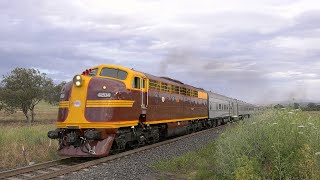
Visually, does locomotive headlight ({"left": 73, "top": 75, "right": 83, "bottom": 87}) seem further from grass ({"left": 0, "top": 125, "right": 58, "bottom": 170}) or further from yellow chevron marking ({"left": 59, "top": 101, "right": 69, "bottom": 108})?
grass ({"left": 0, "top": 125, "right": 58, "bottom": 170})

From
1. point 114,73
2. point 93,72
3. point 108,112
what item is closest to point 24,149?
point 108,112

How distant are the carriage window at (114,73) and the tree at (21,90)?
36.1 meters

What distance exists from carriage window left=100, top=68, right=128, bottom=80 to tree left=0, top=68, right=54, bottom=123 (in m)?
36.1

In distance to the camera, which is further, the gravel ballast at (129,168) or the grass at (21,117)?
the grass at (21,117)

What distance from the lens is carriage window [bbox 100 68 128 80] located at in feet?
48.1

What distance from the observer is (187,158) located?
40.6 feet

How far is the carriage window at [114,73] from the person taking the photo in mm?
14672

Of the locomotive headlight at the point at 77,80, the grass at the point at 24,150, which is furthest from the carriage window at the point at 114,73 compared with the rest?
the grass at the point at 24,150

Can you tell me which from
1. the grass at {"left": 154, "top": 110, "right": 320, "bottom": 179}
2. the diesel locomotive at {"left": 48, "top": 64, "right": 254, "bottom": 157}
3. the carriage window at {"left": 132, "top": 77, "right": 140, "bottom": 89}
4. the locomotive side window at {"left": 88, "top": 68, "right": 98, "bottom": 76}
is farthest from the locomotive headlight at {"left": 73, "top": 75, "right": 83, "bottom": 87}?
the grass at {"left": 154, "top": 110, "right": 320, "bottom": 179}

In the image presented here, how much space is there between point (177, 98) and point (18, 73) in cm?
3487

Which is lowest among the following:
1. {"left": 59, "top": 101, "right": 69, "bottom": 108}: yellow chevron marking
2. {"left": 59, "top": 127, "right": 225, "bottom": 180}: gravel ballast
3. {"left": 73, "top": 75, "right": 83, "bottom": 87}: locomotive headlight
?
{"left": 59, "top": 127, "right": 225, "bottom": 180}: gravel ballast

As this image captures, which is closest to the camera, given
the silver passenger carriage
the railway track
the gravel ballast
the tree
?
the railway track

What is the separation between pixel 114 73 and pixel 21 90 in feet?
120

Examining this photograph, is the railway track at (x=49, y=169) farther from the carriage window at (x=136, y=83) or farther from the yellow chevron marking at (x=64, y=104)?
the carriage window at (x=136, y=83)
